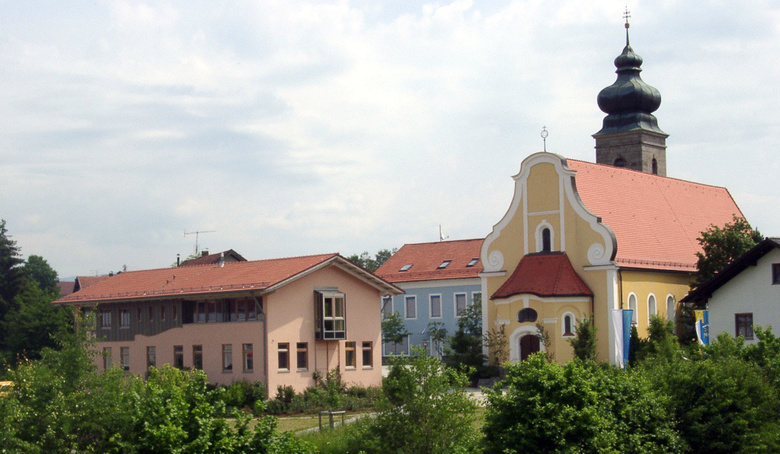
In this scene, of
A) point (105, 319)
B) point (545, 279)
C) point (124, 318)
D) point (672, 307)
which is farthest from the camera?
point (672, 307)

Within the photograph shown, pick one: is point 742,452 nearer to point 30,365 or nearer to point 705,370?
point 705,370

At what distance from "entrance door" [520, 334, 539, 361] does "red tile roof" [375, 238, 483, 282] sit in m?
11.6

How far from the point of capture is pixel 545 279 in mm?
52094

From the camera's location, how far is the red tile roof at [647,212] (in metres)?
54.6

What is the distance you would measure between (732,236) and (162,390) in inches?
1637

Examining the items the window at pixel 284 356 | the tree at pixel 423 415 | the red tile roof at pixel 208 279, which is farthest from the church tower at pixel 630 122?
the tree at pixel 423 415

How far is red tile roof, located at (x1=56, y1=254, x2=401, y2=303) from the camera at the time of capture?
4291 cm

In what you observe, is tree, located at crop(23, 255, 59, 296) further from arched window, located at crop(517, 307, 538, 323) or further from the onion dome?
arched window, located at crop(517, 307, 538, 323)

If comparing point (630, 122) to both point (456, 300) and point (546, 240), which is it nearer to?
point (456, 300)

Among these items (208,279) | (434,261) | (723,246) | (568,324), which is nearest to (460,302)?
(434,261)

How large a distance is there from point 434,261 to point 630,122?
59.2ft

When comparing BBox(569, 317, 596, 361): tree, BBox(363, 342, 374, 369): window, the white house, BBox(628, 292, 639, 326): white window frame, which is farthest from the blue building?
the white house

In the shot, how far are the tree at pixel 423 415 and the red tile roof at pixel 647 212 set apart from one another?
1359 inches

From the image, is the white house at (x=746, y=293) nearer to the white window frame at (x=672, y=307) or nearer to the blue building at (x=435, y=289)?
the white window frame at (x=672, y=307)
